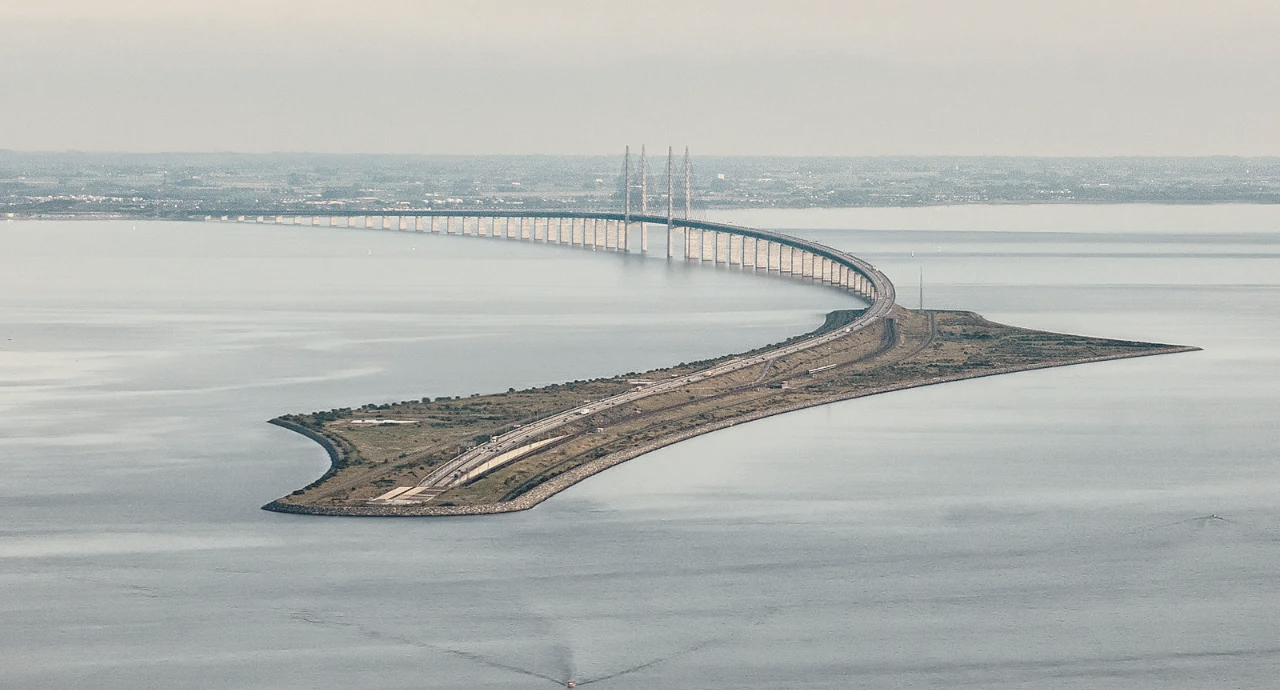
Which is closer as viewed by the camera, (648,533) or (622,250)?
(648,533)

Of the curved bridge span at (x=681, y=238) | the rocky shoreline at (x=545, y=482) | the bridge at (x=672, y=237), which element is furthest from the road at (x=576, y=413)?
the bridge at (x=672, y=237)

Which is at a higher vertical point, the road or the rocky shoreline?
the road

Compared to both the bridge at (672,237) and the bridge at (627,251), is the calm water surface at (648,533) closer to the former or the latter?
the bridge at (627,251)

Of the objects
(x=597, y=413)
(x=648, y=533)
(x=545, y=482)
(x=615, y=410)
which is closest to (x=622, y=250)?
(x=615, y=410)

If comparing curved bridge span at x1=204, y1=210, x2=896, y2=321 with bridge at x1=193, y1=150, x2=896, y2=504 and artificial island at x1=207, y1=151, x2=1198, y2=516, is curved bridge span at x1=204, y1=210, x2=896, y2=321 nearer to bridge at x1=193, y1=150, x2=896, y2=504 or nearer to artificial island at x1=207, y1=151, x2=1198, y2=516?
bridge at x1=193, y1=150, x2=896, y2=504

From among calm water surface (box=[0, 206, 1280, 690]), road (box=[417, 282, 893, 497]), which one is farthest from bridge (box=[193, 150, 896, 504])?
calm water surface (box=[0, 206, 1280, 690])

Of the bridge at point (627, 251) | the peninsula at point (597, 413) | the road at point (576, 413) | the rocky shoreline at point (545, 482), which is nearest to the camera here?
the rocky shoreline at point (545, 482)

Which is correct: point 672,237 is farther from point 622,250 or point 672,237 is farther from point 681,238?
point 681,238
